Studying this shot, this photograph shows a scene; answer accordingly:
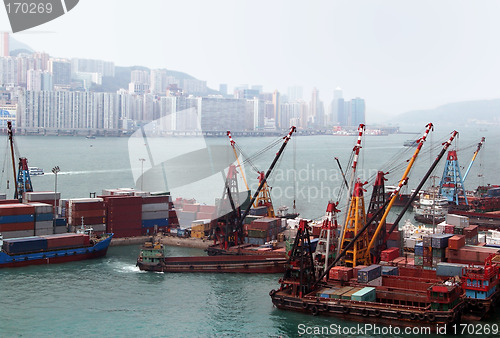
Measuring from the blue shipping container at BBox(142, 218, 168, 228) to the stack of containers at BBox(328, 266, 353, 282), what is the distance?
9784 mm

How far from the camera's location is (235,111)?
11488 cm

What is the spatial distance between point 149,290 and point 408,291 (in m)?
6.31

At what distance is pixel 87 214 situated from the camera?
22312 mm

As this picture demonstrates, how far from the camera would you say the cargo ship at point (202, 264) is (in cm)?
1833

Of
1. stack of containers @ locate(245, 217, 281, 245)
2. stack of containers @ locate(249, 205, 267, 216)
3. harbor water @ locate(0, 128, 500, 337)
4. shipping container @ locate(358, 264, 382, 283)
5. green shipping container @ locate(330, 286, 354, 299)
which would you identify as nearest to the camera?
harbor water @ locate(0, 128, 500, 337)

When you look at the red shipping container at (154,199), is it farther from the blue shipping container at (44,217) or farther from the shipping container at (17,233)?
the shipping container at (17,233)

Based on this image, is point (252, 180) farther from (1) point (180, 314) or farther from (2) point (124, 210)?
(1) point (180, 314)

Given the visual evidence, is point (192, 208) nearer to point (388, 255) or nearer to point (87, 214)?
point (87, 214)

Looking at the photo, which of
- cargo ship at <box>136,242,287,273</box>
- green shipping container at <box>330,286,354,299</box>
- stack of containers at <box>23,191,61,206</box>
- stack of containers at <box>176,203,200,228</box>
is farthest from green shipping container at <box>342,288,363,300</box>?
stack of containers at <box>23,191,61,206</box>

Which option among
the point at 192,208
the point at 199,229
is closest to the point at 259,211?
the point at 192,208

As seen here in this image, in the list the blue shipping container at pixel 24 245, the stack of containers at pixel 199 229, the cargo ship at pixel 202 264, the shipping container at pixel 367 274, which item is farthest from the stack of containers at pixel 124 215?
the shipping container at pixel 367 274

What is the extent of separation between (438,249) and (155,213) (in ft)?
35.7

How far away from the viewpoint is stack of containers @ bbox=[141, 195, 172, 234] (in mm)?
23500
